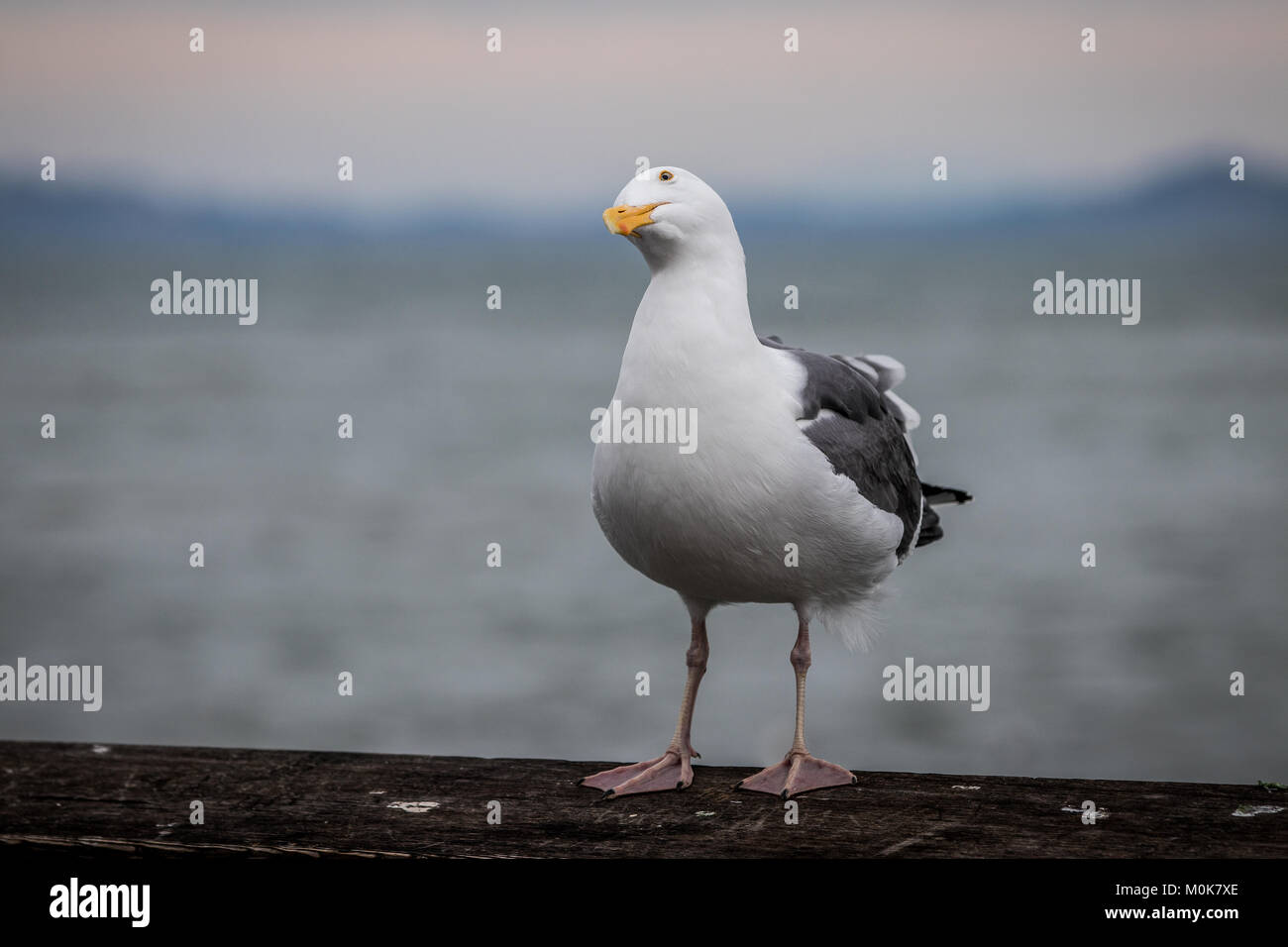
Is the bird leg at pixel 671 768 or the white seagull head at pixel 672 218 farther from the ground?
the white seagull head at pixel 672 218

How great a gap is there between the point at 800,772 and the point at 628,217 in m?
1.64

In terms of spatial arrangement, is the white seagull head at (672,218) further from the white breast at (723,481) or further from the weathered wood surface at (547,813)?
the weathered wood surface at (547,813)

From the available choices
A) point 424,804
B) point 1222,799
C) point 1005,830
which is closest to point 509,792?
point 424,804

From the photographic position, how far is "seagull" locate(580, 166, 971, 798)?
3.53 meters

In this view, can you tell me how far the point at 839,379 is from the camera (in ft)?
13.0

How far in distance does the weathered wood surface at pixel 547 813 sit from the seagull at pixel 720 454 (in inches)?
8.2

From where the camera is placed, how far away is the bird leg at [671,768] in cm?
389

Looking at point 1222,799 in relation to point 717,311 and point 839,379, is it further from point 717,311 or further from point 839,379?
point 717,311

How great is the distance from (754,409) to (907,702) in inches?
Answer: 208

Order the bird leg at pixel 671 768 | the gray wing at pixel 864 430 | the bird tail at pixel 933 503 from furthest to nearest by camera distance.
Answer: the bird tail at pixel 933 503
the bird leg at pixel 671 768
the gray wing at pixel 864 430

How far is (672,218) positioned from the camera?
353cm

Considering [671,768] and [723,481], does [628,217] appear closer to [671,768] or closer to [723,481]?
[723,481]

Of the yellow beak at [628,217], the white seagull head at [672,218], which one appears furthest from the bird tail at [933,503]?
the yellow beak at [628,217]

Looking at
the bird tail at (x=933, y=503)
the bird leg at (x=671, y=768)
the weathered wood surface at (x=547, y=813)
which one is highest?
the bird tail at (x=933, y=503)
